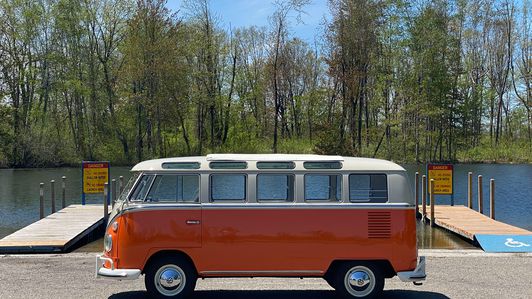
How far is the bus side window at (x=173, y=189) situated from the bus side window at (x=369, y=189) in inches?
94.5

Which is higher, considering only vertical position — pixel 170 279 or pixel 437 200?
pixel 170 279

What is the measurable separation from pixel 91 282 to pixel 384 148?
4824 cm

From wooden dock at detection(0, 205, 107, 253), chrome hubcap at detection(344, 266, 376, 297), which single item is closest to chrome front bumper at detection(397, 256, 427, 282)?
chrome hubcap at detection(344, 266, 376, 297)

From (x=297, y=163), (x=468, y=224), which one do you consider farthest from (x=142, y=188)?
(x=468, y=224)

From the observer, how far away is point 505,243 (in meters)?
14.8

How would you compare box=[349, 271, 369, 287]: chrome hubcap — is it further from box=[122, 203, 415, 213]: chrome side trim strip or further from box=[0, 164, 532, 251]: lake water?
box=[0, 164, 532, 251]: lake water

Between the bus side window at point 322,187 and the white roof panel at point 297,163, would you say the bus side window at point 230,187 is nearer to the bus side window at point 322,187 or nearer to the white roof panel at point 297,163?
the white roof panel at point 297,163

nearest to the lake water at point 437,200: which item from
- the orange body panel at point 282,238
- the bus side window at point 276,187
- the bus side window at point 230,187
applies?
the orange body panel at point 282,238

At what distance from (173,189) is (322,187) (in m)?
2.34

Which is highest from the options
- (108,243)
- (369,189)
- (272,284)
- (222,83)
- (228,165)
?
(222,83)

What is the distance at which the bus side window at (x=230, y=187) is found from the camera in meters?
9.13

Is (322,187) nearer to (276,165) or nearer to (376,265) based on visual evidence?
(276,165)

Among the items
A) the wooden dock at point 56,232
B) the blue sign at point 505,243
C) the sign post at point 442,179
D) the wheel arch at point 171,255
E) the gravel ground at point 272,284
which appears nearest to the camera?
the wheel arch at point 171,255

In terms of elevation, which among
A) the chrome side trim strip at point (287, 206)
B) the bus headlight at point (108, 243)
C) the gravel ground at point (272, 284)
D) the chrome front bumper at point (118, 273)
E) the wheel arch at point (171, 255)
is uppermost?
the chrome side trim strip at point (287, 206)
